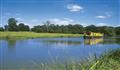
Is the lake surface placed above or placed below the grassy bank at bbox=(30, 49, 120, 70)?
below

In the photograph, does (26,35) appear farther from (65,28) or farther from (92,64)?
(92,64)

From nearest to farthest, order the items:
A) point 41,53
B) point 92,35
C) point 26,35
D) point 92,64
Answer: point 92,64
point 41,53
point 92,35
point 26,35

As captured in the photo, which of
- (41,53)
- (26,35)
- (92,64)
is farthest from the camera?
(26,35)

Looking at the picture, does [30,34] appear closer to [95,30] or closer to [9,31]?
[9,31]

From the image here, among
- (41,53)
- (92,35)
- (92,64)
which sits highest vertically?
(92,64)

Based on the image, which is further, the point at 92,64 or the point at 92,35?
the point at 92,35

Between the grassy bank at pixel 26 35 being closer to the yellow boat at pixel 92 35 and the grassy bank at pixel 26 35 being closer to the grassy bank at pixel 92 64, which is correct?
the yellow boat at pixel 92 35

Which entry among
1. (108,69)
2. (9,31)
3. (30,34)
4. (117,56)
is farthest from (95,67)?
(30,34)

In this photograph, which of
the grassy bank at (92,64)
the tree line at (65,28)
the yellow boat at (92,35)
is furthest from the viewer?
the yellow boat at (92,35)

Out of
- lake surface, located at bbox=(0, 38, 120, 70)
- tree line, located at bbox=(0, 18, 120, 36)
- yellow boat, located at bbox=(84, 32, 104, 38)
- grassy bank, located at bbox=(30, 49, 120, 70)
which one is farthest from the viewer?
yellow boat, located at bbox=(84, 32, 104, 38)

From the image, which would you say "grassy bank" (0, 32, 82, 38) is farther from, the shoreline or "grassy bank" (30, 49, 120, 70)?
"grassy bank" (30, 49, 120, 70)

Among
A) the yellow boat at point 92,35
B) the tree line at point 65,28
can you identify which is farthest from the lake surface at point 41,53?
the yellow boat at point 92,35

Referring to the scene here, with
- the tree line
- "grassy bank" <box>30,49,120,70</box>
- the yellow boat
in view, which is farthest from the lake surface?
the yellow boat

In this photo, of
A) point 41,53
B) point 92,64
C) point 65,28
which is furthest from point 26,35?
point 92,64
